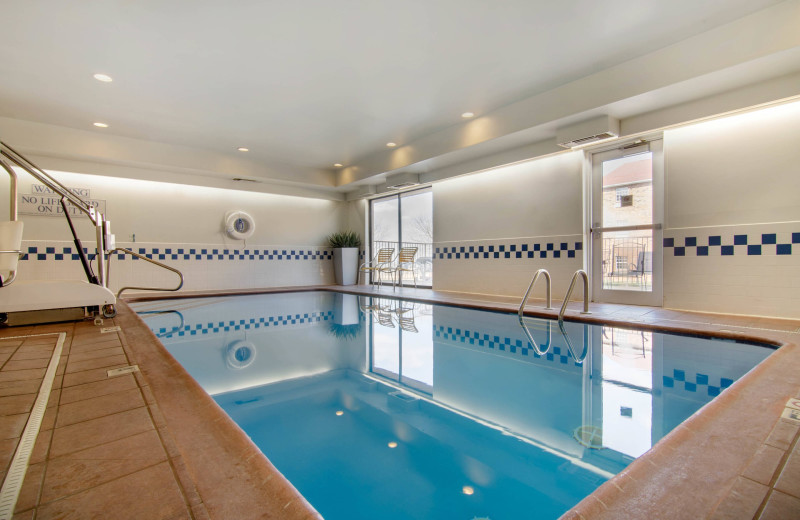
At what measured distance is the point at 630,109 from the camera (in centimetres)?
379

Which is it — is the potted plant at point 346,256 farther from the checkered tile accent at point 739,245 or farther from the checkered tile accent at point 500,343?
the checkered tile accent at point 739,245

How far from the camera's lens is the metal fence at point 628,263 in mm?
4172

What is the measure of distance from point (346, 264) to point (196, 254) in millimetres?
2783

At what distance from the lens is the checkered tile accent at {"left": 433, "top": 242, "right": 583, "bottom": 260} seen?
481 centimetres

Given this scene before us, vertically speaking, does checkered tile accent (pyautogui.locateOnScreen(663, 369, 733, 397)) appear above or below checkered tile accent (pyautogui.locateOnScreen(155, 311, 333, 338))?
above

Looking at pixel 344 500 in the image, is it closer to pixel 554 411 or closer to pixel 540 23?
pixel 554 411

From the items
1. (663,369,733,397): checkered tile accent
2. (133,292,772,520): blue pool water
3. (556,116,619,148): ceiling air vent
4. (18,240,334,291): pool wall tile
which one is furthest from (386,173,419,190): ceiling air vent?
(663,369,733,397): checkered tile accent

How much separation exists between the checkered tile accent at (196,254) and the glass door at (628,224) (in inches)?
217

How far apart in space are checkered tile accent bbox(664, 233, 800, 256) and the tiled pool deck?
7.90 feet

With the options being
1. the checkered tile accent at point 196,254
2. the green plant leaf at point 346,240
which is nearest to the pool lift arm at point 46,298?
the checkered tile accent at point 196,254

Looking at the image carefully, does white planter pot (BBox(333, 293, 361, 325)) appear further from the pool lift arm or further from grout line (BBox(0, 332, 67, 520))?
grout line (BBox(0, 332, 67, 520))

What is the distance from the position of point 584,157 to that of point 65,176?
738 centimetres

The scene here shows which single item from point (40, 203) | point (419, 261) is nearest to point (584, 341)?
point (419, 261)

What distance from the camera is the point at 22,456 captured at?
3.22 ft
